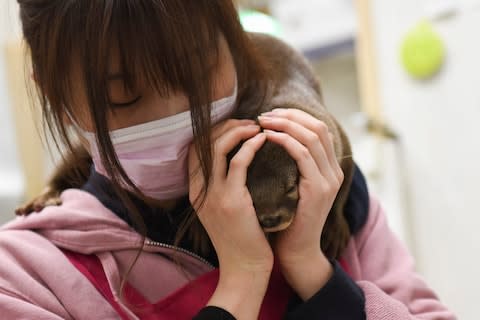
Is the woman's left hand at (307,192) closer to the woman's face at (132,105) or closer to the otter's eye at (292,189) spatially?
the otter's eye at (292,189)

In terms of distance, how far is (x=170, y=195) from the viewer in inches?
30.2

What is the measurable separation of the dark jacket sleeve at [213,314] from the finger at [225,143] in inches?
6.4

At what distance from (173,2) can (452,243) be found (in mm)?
1174

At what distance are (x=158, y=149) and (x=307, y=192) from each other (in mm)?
188

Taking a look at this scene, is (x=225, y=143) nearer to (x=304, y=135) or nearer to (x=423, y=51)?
(x=304, y=135)

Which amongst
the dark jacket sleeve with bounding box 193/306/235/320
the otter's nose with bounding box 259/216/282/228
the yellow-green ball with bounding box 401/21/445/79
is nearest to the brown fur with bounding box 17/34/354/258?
the otter's nose with bounding box 259/216/282/228

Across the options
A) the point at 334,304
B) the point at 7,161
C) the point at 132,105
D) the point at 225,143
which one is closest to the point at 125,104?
the point at 132,105

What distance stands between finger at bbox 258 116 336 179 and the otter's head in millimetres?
23

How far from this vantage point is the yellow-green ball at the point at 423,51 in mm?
1504

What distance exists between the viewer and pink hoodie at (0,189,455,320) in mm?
726

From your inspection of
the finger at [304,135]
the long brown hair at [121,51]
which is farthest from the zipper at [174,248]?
the finger at [304,135]

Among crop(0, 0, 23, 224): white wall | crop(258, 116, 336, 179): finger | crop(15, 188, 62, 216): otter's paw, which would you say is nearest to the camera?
crop(258, 116, 336, 179): finger

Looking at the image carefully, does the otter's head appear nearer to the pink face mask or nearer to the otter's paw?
the pink face mask

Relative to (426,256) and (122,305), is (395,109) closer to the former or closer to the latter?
(426,256)
